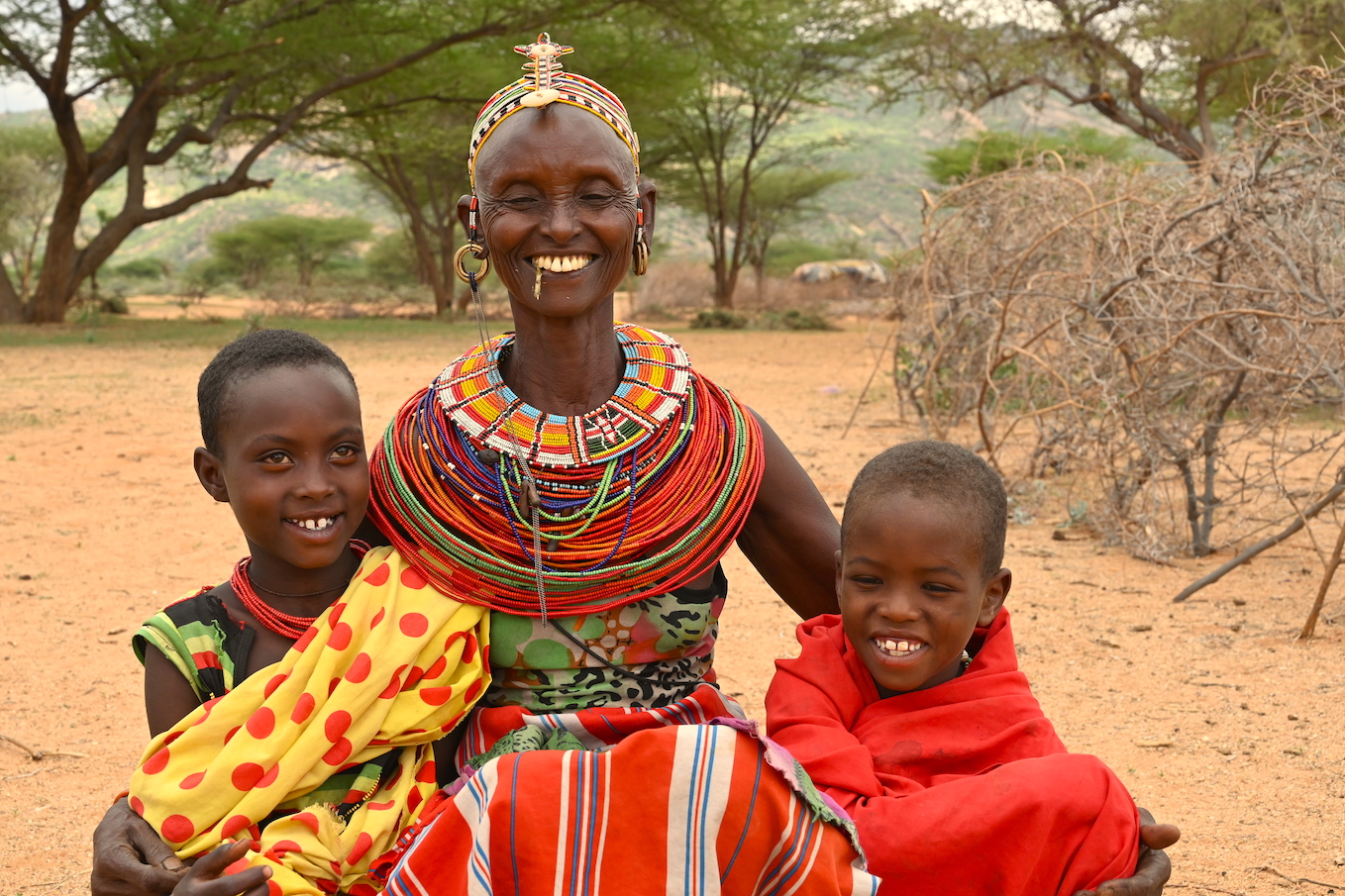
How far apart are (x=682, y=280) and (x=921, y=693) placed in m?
26.7

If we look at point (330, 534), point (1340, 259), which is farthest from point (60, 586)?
point (1340, 259)

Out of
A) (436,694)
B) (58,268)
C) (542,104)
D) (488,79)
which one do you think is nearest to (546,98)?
(542,104)

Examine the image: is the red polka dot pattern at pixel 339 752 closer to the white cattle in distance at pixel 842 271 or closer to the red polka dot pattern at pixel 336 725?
the red polka dot pattern at pixel 336 725

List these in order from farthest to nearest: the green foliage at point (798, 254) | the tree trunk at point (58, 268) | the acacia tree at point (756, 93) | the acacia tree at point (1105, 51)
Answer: the green foliage at point (798, 254) < the acacia tree at point (756, 93) < the tree trunk at point (58, 268) < the acacia tree at point (1105, 51)

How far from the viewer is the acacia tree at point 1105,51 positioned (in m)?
14.9

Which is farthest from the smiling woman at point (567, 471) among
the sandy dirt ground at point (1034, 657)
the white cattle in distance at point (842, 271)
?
the white cattle in distance at point (842, 271)

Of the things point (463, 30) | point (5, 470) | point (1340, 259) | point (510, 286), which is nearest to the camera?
point (510, 286)

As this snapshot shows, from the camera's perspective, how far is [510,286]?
2221 millimetres

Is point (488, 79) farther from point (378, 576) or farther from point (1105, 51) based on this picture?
point (378, 576)

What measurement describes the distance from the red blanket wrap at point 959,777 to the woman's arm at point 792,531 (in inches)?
8.1

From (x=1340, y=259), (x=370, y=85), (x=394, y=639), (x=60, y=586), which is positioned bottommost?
(x=60, y=586)

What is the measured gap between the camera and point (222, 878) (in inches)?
68.1

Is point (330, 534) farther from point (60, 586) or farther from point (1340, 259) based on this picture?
point (1340, 259)

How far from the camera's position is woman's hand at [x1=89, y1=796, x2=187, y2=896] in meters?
1.79
